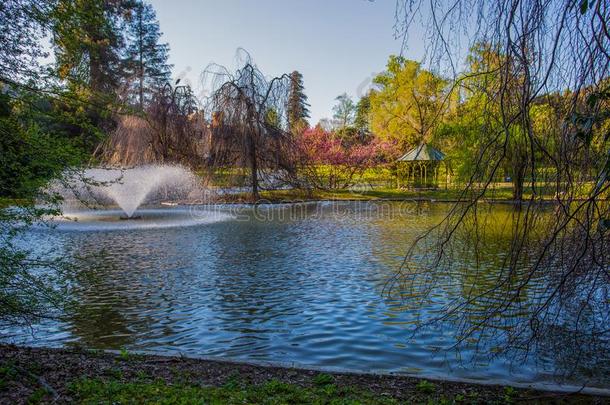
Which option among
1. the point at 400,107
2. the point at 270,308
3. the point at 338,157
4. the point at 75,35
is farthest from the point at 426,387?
the point at 400,107

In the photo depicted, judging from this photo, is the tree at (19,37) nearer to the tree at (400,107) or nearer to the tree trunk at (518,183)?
the tree trunk at (518,183)

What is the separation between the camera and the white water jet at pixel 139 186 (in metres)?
19.8

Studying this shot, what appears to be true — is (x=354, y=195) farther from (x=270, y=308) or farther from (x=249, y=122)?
(x=270, y=308)

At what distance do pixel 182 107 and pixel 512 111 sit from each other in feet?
69.4

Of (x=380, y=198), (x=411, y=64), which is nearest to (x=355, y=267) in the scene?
(x=380, y=198)

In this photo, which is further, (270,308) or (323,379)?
(270,308)

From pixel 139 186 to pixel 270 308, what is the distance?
16.0 metres

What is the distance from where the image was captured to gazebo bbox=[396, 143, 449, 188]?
104 feet


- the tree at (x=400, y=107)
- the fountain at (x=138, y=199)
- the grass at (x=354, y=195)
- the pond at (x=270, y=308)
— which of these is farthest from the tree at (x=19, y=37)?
the tree at (x=400, y=107)

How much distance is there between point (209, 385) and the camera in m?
3.99

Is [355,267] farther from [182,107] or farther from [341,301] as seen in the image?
[182,107]

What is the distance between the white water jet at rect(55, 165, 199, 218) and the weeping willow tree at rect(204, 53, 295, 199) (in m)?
2.75

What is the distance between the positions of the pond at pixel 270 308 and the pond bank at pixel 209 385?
1.39ft

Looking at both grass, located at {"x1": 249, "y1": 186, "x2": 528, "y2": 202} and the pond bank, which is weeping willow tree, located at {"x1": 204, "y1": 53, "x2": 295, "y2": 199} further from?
the pond bank
